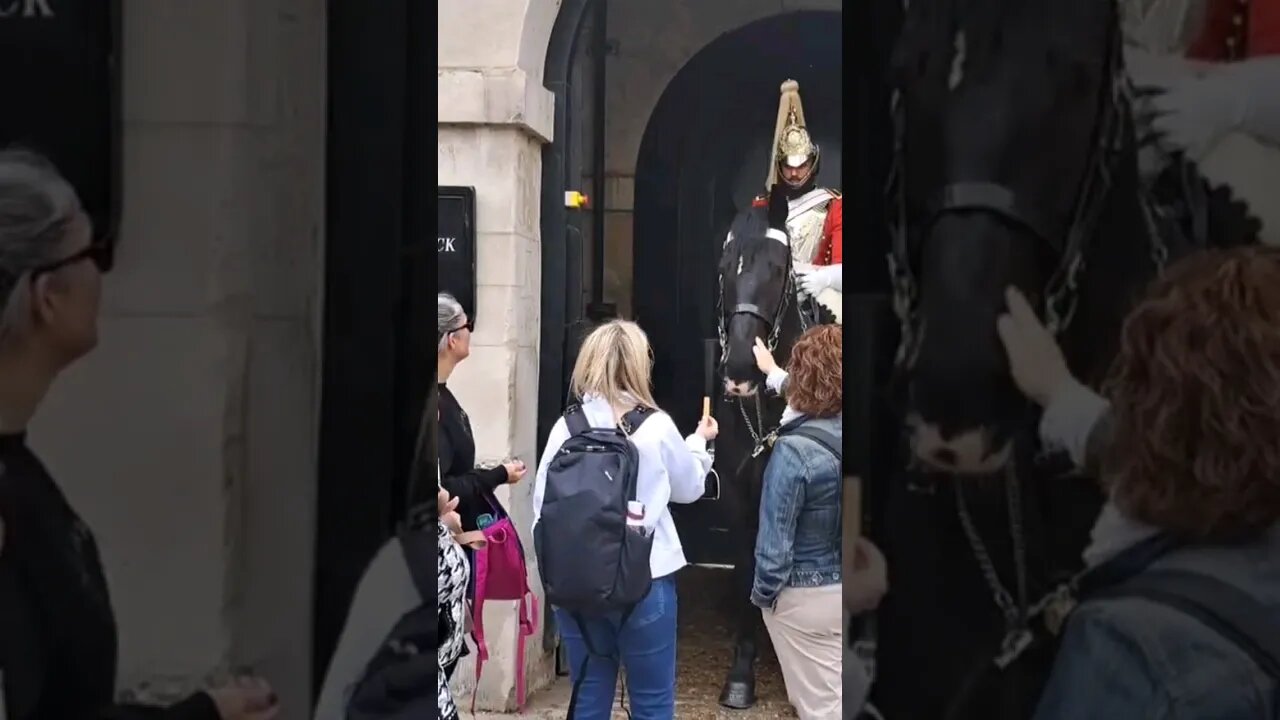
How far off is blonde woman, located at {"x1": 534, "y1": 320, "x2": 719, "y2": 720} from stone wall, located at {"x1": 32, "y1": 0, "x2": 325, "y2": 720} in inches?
60.2

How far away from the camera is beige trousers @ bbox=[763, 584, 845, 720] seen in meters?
2.99

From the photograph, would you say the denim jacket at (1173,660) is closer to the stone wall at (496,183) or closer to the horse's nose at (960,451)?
the horse's nose at (960,451)

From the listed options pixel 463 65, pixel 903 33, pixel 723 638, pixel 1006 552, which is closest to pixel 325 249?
pixel 903 33

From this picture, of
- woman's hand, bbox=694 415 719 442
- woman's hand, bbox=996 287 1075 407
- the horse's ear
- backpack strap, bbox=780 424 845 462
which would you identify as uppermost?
the horse's ear

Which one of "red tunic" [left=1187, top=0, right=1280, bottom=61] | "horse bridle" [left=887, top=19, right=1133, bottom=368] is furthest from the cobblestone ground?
"red tunic" [left=1187, top=0, right=1280, bottom=61]

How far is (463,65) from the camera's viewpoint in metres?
4.10

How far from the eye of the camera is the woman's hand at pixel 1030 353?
1.38 meters

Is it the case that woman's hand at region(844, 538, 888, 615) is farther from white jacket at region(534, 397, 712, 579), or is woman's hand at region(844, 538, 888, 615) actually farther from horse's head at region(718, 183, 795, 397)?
horse's head at region(718, 183, 795, 397)

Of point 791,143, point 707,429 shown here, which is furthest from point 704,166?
point 707,429

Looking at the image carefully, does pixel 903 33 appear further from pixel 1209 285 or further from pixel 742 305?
pixel 742 305

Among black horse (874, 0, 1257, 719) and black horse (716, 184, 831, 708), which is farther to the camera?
black horse (716, 184, 831, 708)

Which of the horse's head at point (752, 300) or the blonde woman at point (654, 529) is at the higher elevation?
the horse's head at point (752, 300)

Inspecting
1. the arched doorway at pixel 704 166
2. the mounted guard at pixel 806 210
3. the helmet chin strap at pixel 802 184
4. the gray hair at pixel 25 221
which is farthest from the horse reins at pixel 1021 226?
the arched doorway at pixel 704 166

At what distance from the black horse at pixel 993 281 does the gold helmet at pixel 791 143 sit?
3.36 meters
